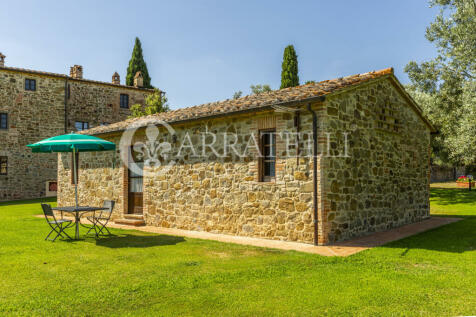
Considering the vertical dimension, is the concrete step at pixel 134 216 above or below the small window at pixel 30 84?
below

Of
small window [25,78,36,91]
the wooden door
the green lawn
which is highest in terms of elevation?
small window [25,78,36,91]

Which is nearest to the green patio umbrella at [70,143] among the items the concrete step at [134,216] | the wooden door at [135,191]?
the wooden door at [135,191]

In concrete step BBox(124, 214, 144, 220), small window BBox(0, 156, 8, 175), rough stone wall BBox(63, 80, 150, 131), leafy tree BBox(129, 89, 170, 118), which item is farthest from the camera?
leafy tree BBox(129, 89, 170, 118)

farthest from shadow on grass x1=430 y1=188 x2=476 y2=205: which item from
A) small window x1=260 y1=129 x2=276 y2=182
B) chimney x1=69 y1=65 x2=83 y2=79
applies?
chimney x1=69 y1=65 x2=83 y2=79

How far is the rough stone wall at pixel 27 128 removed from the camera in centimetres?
2200

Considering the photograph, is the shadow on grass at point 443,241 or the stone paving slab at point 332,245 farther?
the shadow on grass at point 443,241

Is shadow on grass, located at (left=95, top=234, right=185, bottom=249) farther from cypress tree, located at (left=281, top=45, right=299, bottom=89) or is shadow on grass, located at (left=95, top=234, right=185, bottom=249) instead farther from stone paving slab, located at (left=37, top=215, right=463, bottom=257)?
cypress tree, located at (left=281, top=45, right=299, bottom=89)

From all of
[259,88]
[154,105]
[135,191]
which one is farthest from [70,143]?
[259,88]

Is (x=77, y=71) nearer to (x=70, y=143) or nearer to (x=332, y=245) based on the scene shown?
(x=70, y=143)

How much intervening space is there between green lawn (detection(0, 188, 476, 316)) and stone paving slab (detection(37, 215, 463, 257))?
0.39 meters

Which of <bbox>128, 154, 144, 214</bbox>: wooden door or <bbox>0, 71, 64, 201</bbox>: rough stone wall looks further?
<bbox>0, 71, 64, 201</bbox>: rough stone wall

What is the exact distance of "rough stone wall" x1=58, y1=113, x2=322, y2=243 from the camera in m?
7.87

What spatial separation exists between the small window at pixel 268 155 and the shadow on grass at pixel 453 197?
13.0 metres

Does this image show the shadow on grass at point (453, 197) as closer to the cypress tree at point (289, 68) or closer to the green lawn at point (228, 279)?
the green lawn at point (228, 279)
